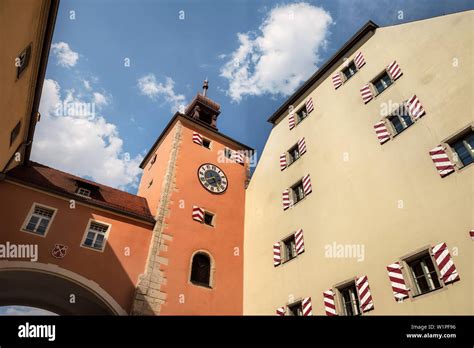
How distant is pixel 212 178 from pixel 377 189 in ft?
32.8

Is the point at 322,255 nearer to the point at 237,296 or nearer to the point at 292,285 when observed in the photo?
the point at 292,285

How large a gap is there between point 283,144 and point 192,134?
5677 mm

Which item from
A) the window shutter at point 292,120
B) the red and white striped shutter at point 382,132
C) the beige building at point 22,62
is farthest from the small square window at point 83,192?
A: the red and white striped shutter at point 382,132

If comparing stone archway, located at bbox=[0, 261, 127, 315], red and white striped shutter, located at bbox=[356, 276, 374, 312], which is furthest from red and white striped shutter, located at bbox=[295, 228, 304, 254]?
stone archway, located at bbox=[0, 261, 127, 315]

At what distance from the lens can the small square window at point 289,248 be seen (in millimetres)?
14297

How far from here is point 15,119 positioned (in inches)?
498

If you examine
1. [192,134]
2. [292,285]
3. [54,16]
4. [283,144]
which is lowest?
[292,285]

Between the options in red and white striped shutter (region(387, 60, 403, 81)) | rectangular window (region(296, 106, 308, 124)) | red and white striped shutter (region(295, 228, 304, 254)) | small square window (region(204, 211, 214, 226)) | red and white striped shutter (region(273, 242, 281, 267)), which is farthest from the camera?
rectangular window (region(296, 106, 308, 124))

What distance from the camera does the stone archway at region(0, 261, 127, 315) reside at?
476 inches

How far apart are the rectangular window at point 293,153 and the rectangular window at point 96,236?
9.09 m

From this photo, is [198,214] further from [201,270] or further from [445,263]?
[445,263]

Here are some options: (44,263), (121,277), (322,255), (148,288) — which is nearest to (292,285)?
(322,255)

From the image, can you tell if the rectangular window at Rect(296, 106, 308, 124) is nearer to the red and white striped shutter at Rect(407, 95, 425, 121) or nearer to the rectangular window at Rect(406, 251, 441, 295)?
the red and white striped shutter at Rect(407, 95, 425, 121)

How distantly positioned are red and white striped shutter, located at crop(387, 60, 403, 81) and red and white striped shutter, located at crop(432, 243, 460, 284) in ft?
23.1
